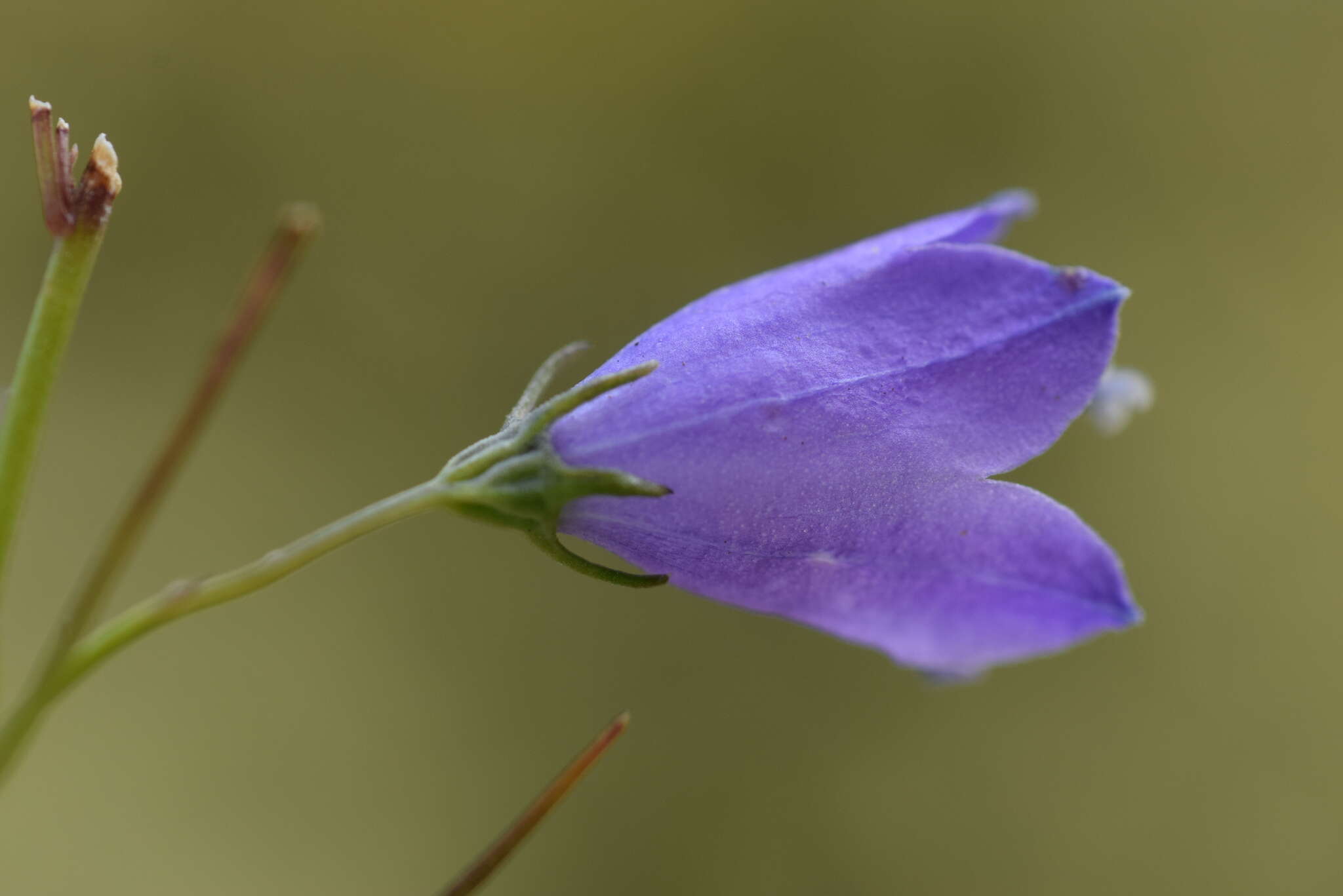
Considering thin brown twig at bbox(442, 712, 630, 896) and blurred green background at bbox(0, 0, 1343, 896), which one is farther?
blurred green background at bbox(0, 0, 1343, 896)

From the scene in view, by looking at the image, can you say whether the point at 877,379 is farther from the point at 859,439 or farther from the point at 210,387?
the point at 210,387

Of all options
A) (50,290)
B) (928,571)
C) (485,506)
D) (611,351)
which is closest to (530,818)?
(485,506)

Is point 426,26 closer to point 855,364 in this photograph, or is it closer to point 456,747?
point 456,747

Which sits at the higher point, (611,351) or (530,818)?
(530,818)

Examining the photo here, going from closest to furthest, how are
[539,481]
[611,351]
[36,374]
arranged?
[36,374], [539,481], [611,351]

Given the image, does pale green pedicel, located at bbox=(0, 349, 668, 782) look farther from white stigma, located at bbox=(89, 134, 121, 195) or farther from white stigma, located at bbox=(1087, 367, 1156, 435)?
white stigma, located at bbox=(1087, 367, 1156, 435)

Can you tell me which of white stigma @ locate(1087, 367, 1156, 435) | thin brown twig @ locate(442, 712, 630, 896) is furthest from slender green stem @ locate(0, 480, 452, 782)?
white stigma @ locate(1087, 367, 1156, 435)

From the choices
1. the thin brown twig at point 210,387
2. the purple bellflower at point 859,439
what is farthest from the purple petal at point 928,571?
the thin brown twig at point 210,387

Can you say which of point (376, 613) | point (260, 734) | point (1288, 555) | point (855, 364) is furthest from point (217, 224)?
point (1288, 555)
